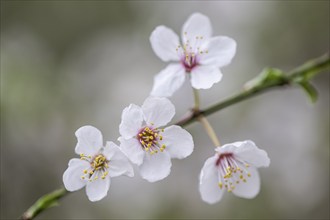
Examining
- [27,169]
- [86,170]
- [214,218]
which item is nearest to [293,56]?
[214,218]

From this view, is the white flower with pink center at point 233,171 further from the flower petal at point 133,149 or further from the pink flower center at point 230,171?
the flower petal at point 133,149

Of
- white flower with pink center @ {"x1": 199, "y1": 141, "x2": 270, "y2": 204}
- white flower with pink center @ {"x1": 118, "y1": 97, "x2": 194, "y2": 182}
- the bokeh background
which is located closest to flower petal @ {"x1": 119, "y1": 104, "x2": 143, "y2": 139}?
white flower with pink center @ {"x1": 118, "y1": 97, "x2": 194, "y2": 182}

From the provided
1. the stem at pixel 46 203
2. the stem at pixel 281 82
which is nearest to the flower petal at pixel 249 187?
the stem at pixel 281 82

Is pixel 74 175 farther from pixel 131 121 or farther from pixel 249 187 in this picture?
pixel 249 187

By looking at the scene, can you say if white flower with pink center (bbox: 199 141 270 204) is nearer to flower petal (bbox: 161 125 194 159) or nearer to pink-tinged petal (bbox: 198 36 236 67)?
flower petal (bbox: 161 125 194 159)

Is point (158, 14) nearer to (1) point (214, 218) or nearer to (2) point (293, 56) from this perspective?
(2) point (293, 56)
